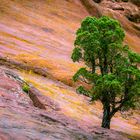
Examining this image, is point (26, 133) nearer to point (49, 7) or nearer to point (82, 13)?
point (49, 7)

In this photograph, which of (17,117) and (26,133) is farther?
(17,117)

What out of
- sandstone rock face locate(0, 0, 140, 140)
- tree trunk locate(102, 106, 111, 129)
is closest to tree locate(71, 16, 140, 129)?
tree trunk locate(102, 106, 111, 129)

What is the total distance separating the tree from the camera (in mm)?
31875

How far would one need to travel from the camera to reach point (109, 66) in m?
36.1

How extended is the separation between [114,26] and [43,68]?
53.5 feet

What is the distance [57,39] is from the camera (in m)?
68.9

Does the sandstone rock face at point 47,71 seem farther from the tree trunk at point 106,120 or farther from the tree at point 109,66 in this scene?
the tree at point 109,66

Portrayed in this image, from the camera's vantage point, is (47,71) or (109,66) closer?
(109,66)

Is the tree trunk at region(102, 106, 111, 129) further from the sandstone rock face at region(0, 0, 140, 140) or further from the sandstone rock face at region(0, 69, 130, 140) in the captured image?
the sandstone rock face at region(0, 69, 130, 140)

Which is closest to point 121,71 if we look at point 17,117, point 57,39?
point 17,117

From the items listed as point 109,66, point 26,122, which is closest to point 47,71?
point 109,66

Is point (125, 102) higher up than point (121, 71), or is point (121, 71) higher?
point (121, 71)

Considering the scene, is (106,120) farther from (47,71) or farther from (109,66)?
(47,71)

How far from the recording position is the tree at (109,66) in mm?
31875
